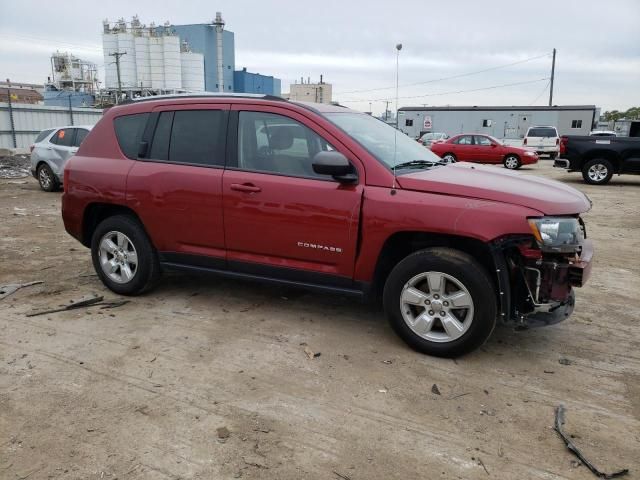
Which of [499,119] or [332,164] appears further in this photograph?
[499,119]

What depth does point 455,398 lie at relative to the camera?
3.24 metres

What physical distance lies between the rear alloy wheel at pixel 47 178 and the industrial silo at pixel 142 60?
135 ft

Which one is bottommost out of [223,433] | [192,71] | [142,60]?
[223,433]

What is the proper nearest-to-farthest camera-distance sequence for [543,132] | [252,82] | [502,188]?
[502,188]
[543,132]
[252,82]

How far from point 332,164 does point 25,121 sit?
2194 centimetres

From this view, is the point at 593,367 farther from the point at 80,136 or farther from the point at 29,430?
the point at 80,136

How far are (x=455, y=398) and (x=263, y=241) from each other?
192cm

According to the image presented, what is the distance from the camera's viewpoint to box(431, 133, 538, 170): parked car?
21.1m

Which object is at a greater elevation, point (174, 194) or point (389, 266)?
point (174, 194)

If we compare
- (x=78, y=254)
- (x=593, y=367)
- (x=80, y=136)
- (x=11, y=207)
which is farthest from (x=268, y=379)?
(x=80, y=136)

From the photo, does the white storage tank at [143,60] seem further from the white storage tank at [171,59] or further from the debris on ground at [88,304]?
the debris on ground at [88,304]

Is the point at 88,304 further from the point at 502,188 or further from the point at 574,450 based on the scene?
the point at 574,450

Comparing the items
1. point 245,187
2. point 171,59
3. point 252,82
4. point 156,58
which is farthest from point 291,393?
point 252,82

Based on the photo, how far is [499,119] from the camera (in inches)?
1534
